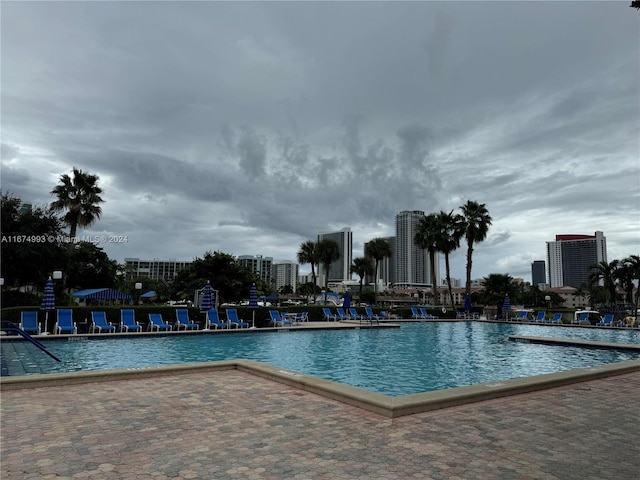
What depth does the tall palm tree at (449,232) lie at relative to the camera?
133 feet

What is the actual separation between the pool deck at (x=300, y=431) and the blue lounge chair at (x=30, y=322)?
11.4 meters

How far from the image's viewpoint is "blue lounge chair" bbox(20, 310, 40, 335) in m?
16.1

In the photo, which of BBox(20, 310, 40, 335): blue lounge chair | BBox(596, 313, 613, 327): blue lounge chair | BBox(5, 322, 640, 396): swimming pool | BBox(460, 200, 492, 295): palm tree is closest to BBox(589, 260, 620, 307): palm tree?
BBox(460, 200, 492, 295): palm tree

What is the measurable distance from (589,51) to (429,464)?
12.0 m

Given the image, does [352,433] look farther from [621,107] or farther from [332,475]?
[621,107]

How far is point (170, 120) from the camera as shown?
61.1ft

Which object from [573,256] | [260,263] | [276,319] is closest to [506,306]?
[276,319]

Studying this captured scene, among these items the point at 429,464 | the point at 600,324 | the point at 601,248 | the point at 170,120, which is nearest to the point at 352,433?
the point at 429,464

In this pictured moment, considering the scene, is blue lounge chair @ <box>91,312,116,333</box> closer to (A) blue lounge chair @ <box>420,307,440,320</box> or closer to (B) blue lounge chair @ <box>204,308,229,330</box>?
(B) blue lounge chair @ <box>204,308,229,330</box>

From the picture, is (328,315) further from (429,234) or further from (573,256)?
(573,256)

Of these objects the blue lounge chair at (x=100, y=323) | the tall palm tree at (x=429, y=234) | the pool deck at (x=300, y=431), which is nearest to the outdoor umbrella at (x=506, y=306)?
the tall palm tree at (x=429, y=234)

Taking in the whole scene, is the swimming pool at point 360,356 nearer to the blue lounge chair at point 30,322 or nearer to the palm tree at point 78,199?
the blue lounge chair at point 30,322

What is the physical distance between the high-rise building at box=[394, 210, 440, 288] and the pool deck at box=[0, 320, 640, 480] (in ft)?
483

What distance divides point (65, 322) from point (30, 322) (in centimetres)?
113
